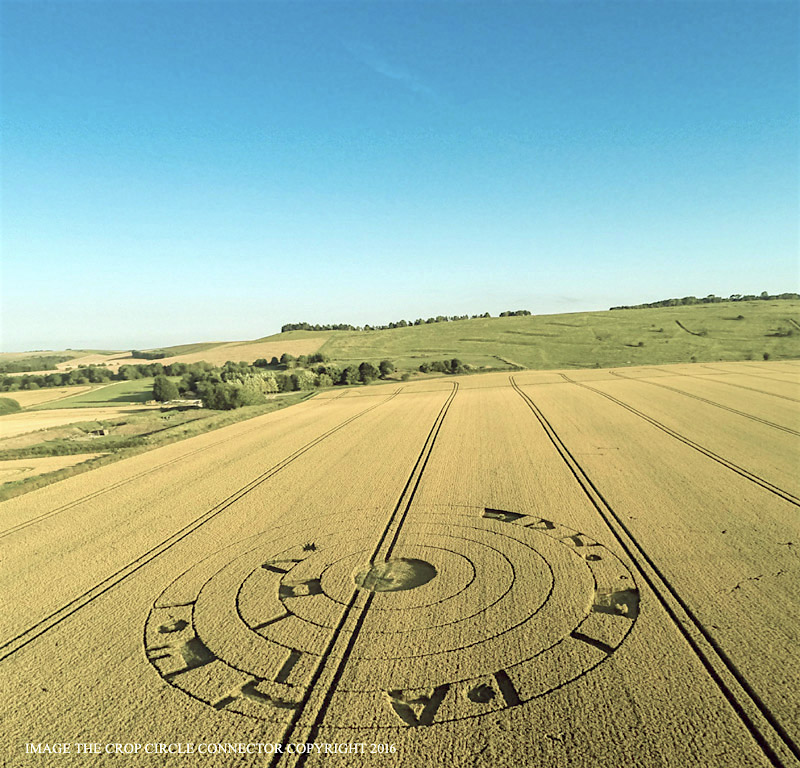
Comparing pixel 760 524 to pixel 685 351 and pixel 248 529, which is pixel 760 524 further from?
pixel 685 351

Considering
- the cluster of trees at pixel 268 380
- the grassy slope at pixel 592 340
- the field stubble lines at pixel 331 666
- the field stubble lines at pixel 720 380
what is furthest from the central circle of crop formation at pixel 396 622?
the grassy slope at pixel 592 340

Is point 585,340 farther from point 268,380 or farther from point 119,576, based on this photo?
point 119,576

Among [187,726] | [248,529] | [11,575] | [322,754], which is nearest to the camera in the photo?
[322,754]

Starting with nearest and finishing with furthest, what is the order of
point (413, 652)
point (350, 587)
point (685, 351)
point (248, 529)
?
point (413, 652) < point (350, 587) < point (248, 529) < point (685, 351)

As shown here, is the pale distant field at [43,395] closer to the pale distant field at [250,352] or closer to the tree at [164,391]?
the tree at [164,391]

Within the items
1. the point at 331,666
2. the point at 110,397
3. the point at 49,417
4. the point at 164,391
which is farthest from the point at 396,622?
the point at 110,397

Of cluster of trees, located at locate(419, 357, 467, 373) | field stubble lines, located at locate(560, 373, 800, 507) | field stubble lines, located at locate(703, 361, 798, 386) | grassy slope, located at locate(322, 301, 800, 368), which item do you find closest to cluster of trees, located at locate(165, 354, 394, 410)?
cluster of trees, located at locate(419, 357, 467, 373)

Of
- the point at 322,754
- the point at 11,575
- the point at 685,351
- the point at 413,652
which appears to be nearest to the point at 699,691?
the point at 413,652
